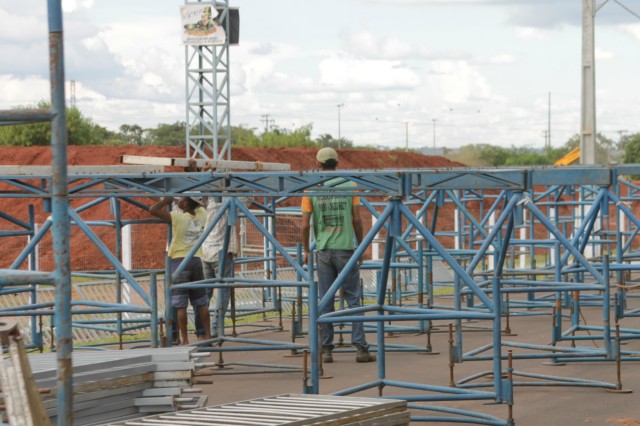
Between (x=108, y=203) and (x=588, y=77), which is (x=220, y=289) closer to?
(x=588, y=77)

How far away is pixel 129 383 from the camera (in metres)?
8.20

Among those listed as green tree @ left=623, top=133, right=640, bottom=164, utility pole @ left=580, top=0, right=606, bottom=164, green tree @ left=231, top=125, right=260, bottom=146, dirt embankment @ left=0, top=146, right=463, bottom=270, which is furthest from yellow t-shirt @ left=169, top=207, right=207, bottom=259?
green tree @ left=623, top=133, right=640, bottom=164

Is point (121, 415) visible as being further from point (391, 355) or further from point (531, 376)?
point (391, 355)

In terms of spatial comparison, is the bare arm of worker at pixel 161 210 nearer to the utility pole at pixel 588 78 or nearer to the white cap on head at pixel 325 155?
the white cap on head at pixel 325 155

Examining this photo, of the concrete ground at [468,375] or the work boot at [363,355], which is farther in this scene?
the work boot at [363,355]

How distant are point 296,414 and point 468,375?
5.08 meters

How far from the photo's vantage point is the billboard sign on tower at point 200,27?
31.9m

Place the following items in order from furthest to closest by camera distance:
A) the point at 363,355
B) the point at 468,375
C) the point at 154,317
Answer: the point at 363,355 → the point at 468,375 → the point at 154,317

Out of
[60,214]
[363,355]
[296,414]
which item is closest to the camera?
[60,214]

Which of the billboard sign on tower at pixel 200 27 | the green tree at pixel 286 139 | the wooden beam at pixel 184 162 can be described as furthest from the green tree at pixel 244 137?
the wooden beam at pixel 184 162

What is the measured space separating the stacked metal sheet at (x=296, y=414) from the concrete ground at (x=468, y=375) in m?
2.32

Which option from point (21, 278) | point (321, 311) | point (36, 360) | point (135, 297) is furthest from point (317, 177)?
point (135, 297)

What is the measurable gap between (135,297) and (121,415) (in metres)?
11.7

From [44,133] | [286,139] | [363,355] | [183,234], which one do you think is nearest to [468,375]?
[363,355]
